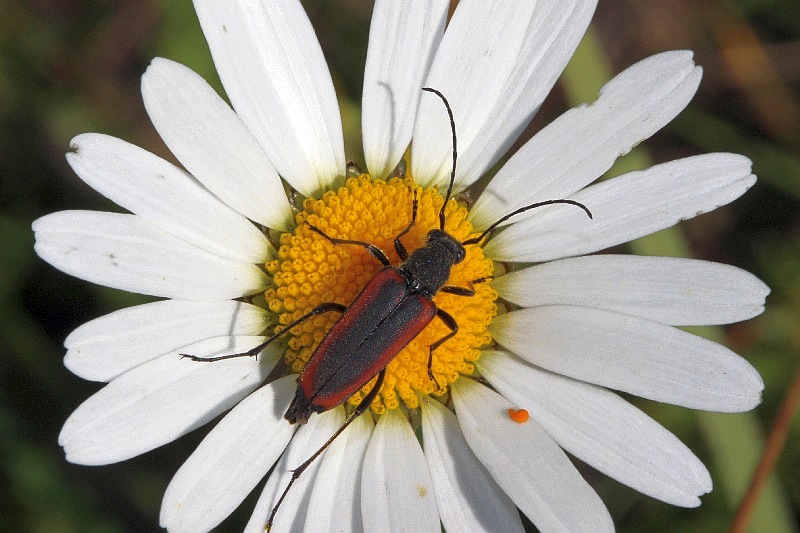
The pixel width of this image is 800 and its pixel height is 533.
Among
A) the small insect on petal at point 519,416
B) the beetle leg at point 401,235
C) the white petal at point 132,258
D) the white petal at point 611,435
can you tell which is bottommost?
the white petal at point 611,435

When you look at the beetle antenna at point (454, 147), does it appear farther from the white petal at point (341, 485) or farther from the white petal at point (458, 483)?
the white petal at point (341, 485)

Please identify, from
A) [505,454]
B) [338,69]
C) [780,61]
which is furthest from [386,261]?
[780,61]

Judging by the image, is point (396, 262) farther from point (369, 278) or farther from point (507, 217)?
point (507, 217)

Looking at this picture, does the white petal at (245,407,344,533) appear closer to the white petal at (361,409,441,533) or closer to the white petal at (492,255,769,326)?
the white petal at (361,409,441,533)

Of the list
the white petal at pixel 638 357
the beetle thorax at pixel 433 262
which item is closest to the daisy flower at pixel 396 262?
the white petal at pixel 638 357

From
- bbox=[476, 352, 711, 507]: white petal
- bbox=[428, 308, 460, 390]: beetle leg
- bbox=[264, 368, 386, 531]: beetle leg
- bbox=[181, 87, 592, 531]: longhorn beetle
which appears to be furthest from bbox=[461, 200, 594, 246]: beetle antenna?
bbox=[264, 368, 386, 531]: beetle leg

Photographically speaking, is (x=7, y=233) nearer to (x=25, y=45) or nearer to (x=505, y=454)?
(x=25, y=45)

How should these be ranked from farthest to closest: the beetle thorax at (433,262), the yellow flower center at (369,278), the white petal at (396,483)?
the yellow flower center at (369,278) < the beetle thorax at (433,262) < the white petal at (396,483)
